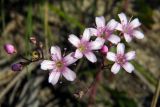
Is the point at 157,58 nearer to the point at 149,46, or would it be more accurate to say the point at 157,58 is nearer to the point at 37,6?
the point at 149,46

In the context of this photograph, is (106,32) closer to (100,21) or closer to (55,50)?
(100,21)

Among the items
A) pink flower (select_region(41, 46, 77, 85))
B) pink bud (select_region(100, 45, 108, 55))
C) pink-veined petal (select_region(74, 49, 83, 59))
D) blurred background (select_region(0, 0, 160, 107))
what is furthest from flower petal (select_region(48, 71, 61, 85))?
blurred background (select_region(0, 0, 160, 107))

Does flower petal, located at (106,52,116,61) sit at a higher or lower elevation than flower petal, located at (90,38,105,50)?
lower

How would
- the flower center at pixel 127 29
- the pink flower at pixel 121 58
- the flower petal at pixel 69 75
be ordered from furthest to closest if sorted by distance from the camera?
the flower center at pixel 127 29 → the pink flower at pixel 121 58 → the flower petal at pixel 69 75

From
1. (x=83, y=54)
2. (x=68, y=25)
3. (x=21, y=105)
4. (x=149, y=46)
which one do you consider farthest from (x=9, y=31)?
(x=83, y=54)

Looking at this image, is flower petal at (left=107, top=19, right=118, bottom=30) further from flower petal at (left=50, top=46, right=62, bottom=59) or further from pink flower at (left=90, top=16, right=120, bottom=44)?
flower petal at (left=50, top=46, right=62, bottom=59)

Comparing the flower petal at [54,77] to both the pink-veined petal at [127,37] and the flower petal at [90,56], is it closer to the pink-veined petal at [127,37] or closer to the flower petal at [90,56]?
the flower petal at [90,56]

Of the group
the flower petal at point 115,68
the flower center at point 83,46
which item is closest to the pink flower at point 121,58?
the flower petal at point 115,68

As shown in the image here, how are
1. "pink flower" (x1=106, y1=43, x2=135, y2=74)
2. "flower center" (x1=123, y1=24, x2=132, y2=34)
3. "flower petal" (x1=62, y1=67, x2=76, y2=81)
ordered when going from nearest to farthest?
1. "flower petal" (x1=62, y1=67, x2=76, y2=81)
2. "pink flower" (x1=106, y1=43, x2=135, y2=74)
3. "flower center" (x1=123, y1=24, x2=132, y2=34)
